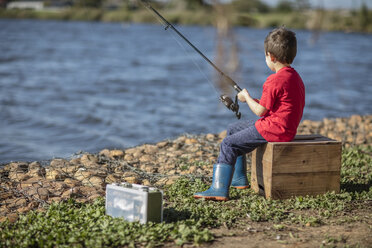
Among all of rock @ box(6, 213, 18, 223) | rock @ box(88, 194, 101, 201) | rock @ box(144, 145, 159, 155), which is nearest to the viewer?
rock @ box(6, 213, 18, 223)

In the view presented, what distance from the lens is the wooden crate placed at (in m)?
3.85

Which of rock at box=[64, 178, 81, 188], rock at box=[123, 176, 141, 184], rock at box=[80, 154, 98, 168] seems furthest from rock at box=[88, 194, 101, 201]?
rock at box=[80, 154, 98, 168]

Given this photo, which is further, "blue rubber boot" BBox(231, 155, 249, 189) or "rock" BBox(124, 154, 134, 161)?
"rock" BBox(124, 154, 134, 161)

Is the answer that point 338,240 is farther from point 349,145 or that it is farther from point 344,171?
point 349,145

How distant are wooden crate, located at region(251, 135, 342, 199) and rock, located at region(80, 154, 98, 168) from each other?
6.37 ft

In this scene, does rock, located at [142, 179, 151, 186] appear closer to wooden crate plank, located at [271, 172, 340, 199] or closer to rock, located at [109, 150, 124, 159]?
wooden crate plank, located at [271, 172, 340, 199]

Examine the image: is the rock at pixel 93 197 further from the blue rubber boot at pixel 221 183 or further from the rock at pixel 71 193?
the blue rubber boot at pixel 221 183

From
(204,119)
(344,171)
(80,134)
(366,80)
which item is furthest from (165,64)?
(344,171)

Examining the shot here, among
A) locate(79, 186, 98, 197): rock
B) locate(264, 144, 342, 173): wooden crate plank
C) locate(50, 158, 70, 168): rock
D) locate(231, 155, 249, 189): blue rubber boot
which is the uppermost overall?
locate(264, 144, 342, 173): wooden crate plank

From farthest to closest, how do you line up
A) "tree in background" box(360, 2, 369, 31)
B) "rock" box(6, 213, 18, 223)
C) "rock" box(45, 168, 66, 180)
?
1. "rock" box(45, 168, 66, 180)
2. "rock" box(6, 213, 18, 223)
3. "tree in background" box(360, 2, 369, 31)

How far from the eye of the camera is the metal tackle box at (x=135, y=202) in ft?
10.4

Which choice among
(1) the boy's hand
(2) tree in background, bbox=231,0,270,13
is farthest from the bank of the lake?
(2) tree in background, bbox=231,0,270,13

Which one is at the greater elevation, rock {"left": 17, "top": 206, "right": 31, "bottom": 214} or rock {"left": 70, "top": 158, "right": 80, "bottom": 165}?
rock {"left": 17, "top": 206, "right": 31, "bottom": 214}

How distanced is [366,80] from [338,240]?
16050mm
